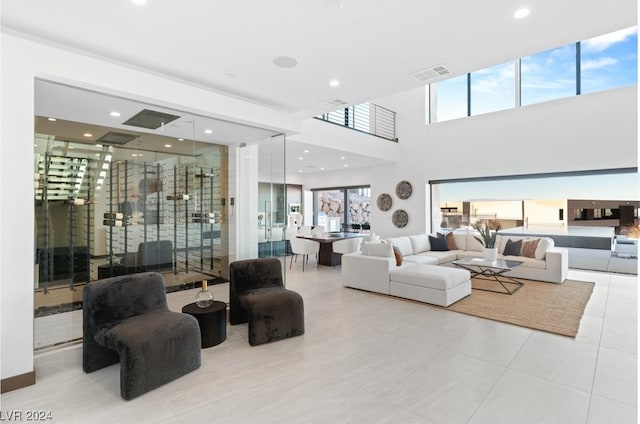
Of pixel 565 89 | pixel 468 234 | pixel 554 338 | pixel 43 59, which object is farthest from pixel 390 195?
pixel 43 59

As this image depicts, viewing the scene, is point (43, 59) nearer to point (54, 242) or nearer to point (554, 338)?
Result: point (54, 242)

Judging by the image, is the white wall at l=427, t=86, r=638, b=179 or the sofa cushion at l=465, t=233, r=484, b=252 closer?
the white wall at l=427, t=86, r=638, b=179

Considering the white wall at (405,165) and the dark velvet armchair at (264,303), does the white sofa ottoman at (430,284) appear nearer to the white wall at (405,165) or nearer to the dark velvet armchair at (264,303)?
the dark velvet armchair at (264,303)

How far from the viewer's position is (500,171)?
7812 mm

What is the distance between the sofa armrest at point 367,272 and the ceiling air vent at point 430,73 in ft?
9.19

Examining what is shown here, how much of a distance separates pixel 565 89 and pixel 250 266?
Result: 7.75m

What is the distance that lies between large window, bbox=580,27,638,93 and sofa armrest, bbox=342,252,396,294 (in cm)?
590

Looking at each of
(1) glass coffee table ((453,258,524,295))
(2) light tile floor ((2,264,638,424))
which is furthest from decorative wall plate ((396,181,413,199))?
(2) light tile floor ((2,264,638,424))

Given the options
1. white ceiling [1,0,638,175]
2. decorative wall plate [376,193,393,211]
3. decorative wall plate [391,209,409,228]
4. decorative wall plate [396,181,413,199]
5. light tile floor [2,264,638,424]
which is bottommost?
light tile floor [2,264,638,424]

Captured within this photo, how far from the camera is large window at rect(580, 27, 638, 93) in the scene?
6445mm

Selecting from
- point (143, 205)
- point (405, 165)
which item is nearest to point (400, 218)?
point (405, 165)

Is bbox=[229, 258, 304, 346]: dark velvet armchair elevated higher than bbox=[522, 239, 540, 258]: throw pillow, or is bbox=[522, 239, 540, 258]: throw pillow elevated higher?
bbox=[522, 239, 540, 258]: throw pillow

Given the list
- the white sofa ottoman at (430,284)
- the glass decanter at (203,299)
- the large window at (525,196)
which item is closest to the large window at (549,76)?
the large window at (525,196)

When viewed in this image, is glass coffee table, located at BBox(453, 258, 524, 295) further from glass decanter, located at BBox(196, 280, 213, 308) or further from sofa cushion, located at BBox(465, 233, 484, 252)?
glass decanter, located at BBox(196, 280, 213, 308)
